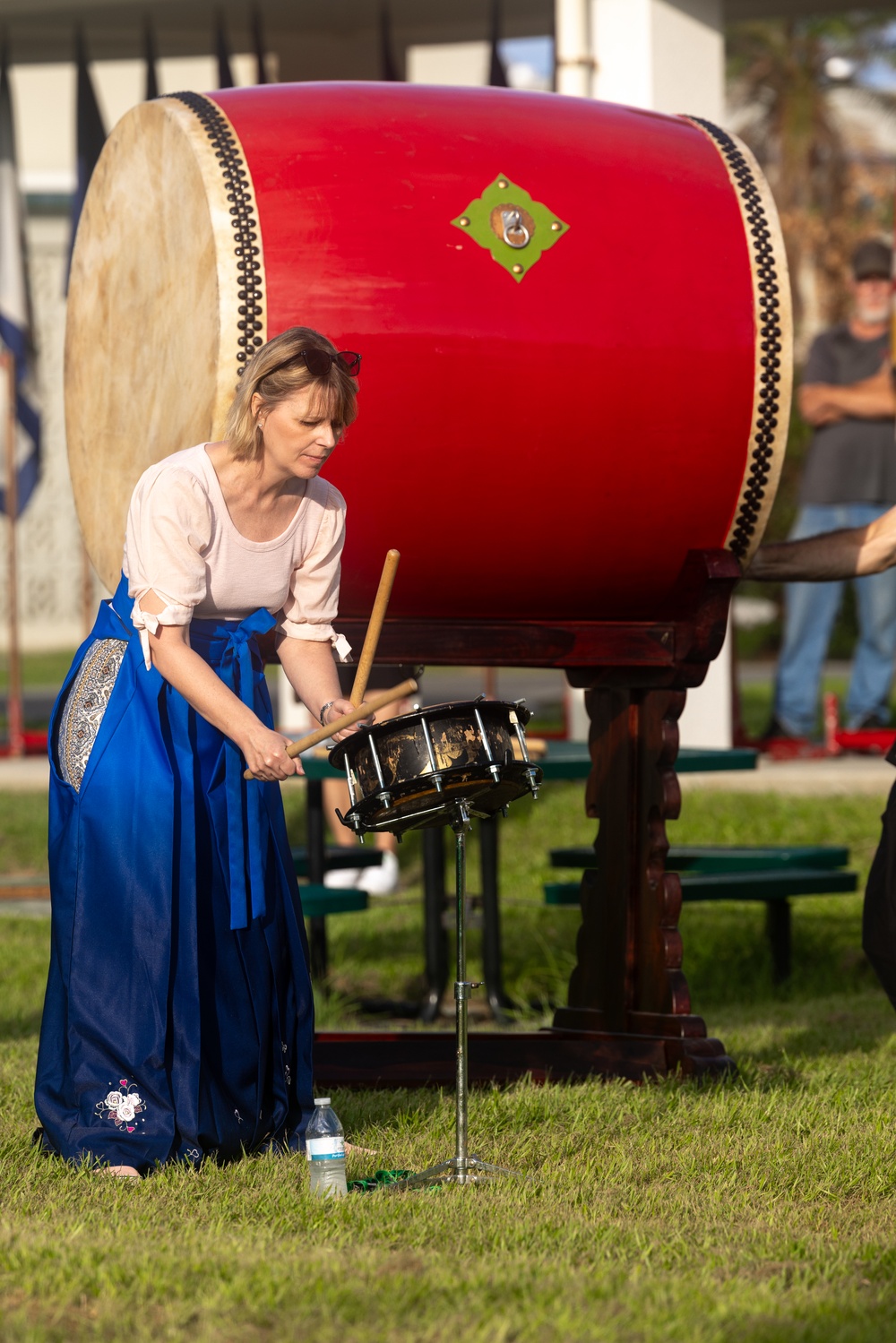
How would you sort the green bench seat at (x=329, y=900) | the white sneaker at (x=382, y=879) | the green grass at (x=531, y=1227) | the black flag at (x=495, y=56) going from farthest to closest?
1. the black flag at (x=495, y=56)
2. the white sneaker at (x=382, y=879)
3. the green bench seat at (x=329, y=900)
4. the green grass at (x=531, y=1227)

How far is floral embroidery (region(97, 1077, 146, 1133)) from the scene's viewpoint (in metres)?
3.61

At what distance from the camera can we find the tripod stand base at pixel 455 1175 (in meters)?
3.48

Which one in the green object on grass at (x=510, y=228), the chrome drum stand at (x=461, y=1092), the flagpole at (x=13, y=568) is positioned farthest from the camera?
the flagpole at (x=13, y=568)

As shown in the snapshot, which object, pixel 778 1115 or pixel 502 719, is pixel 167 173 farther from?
pixel 778 1115

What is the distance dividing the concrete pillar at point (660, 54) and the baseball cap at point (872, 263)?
128 centimetres

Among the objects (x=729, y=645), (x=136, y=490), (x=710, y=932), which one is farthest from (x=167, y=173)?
(x=729, y=645)

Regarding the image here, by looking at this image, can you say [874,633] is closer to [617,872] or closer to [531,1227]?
[617,872]

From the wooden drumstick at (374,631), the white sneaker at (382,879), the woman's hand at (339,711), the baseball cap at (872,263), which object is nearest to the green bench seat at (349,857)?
the white sneaker at (382,879)

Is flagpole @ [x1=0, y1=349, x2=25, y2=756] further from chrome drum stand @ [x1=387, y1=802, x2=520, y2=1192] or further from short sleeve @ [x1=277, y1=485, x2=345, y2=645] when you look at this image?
chrome drum stand @ [x1=387, y1=802, x2=520, y2=1192]

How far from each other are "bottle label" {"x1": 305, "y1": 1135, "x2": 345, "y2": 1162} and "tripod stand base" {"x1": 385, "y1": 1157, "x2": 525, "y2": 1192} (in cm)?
11

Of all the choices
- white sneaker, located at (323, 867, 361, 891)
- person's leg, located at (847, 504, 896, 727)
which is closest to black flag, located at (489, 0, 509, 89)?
person's leg, located at (847, 504, 896, 727)

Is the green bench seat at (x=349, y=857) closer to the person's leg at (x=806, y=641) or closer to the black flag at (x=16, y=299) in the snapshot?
the person's leg at (x=806, y=641)

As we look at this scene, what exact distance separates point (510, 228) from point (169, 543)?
1299 mm

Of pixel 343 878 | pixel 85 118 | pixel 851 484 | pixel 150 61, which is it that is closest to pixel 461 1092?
pixel 343 878
